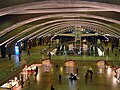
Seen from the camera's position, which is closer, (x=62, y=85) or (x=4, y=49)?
(x=62, y=85)

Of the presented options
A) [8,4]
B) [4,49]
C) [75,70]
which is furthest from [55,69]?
[8,4]

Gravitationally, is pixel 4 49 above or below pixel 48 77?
above

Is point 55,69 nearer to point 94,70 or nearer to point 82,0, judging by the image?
point 94,70

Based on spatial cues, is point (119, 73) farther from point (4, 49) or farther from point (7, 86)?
point (4, 49)

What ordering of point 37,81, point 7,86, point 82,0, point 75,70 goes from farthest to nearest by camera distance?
point 75,70 → point 37,81 → point 7,86 → point 82,0

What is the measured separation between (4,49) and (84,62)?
1263cm

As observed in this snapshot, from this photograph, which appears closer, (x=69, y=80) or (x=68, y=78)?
(x=69, y=80)

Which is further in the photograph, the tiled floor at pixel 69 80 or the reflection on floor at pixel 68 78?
the reflection on floor at pixel 68 78

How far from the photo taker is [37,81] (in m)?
31.4

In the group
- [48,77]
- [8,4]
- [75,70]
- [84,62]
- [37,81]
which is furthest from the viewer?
[84,62]

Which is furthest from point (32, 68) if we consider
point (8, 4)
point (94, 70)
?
point (8, 4)

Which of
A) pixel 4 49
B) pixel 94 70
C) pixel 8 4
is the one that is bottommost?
pixel 94 70

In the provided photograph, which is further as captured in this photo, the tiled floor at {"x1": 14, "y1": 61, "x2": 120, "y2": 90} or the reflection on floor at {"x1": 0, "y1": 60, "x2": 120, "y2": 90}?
the reflection on floor at {"x1": 0, "y1": 60, "x2": 120, "y2": 90}

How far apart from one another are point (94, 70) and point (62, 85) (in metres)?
9.54
